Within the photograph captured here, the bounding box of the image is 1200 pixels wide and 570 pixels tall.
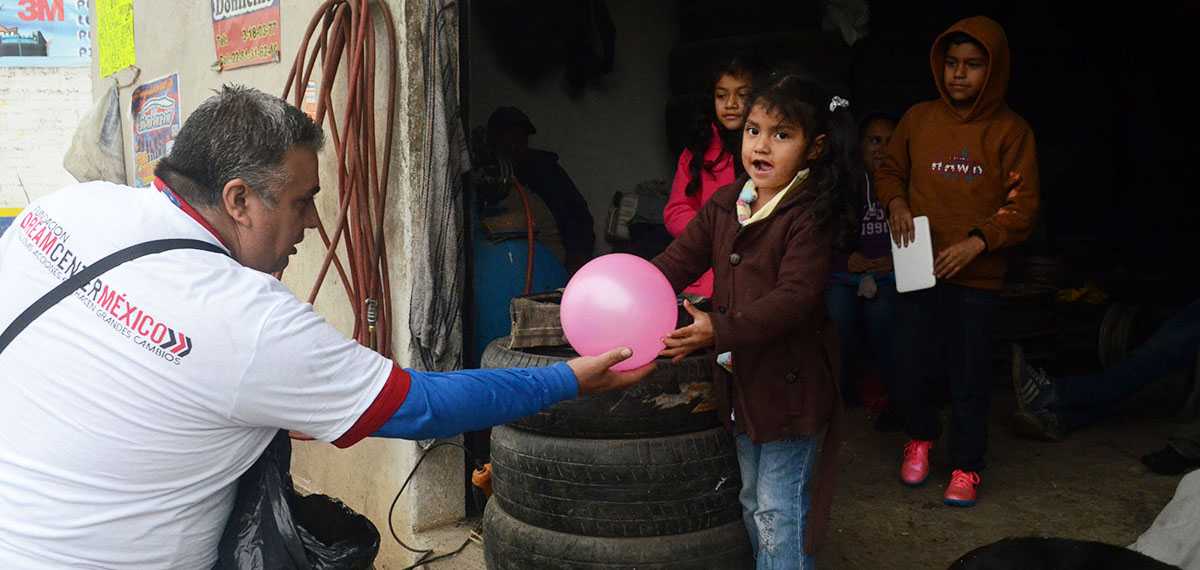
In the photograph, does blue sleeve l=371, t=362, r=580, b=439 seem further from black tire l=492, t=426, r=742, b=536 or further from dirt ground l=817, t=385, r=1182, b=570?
dirt ground l=817, t=385, r=1182, b=570

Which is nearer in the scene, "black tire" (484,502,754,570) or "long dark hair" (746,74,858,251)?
"long dark hair" (746,74,858,251)

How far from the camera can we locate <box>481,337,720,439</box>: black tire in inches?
111

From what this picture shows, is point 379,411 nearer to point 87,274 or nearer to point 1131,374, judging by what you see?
point 87,274

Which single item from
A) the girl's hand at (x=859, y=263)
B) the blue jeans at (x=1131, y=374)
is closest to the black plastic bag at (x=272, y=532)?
the girl's hand at (x=859, y=263)

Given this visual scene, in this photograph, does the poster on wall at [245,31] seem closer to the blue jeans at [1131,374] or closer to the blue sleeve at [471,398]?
the blue sleeve at [471,398]

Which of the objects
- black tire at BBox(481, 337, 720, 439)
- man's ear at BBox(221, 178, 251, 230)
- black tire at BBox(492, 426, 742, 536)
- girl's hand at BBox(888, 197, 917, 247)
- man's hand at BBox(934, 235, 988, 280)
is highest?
man's ear at BBox(221, 178, 251, 230)

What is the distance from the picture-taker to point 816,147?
8.66ft

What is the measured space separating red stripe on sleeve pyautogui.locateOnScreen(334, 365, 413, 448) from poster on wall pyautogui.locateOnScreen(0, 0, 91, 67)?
9.82 metres

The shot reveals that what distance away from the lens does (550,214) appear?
554cm

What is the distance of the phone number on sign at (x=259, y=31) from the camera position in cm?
429

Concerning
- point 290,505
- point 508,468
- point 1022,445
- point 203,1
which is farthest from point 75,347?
point 1022,445

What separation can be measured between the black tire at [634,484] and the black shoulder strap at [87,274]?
4.15ft

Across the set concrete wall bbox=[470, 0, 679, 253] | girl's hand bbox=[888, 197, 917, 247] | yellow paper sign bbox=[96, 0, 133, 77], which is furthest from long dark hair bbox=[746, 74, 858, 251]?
yellow paper sign bbox=[96, 0, 133, 77]

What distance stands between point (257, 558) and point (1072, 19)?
5785mm
